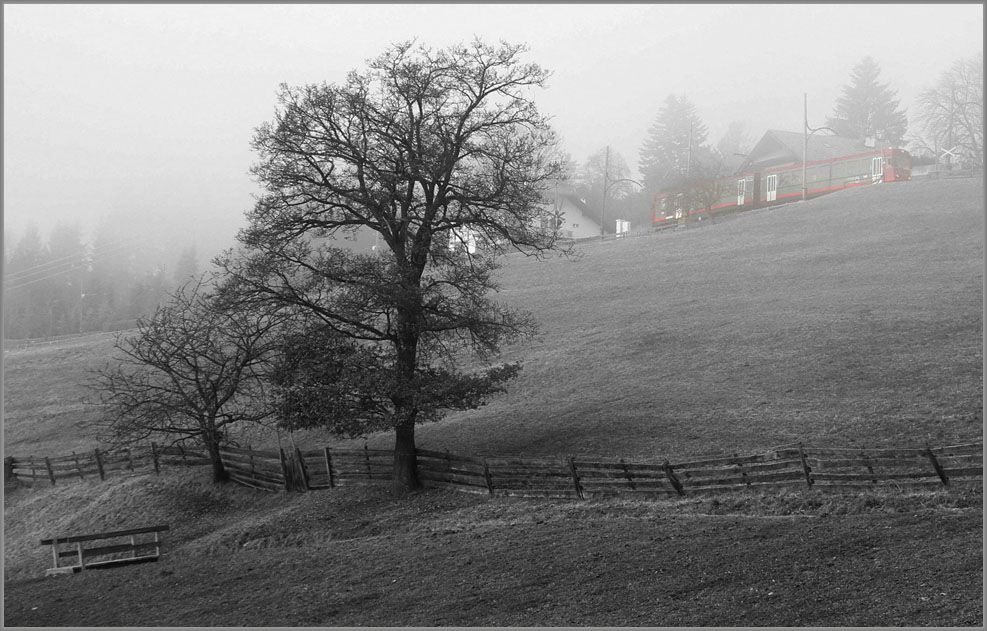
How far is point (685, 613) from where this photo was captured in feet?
35.6

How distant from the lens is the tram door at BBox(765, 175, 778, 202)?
74.2m

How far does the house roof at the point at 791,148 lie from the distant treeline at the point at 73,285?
65.0 m

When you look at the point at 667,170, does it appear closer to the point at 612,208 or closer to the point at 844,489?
the point at 612,208

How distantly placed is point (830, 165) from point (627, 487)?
6179 centimetres

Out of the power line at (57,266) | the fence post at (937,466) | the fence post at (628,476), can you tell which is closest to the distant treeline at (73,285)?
the power line at (57,266)

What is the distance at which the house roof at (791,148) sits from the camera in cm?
7669

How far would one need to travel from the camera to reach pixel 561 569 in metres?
13.5

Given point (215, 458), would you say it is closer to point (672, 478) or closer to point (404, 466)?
point (404, 466)

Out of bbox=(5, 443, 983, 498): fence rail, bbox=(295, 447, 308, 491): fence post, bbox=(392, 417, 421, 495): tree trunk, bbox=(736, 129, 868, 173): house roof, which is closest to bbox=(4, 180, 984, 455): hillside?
bbox=(5, 443, 983, 498): fence rail

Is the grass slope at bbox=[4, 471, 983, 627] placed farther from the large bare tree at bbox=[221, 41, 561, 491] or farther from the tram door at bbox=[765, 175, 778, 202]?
the tram door at bbox=[765, 175, 778, 202]

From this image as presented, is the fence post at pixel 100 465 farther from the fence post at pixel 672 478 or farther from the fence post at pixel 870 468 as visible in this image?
the fence post at pixel 870 468

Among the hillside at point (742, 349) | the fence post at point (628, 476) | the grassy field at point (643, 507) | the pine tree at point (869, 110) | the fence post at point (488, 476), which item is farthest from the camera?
the pine tree at point (869, 110)

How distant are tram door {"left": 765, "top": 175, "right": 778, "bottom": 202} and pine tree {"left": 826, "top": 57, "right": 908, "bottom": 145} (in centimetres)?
3148

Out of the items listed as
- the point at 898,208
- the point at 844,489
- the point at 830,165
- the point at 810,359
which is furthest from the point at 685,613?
the point at 830,165
